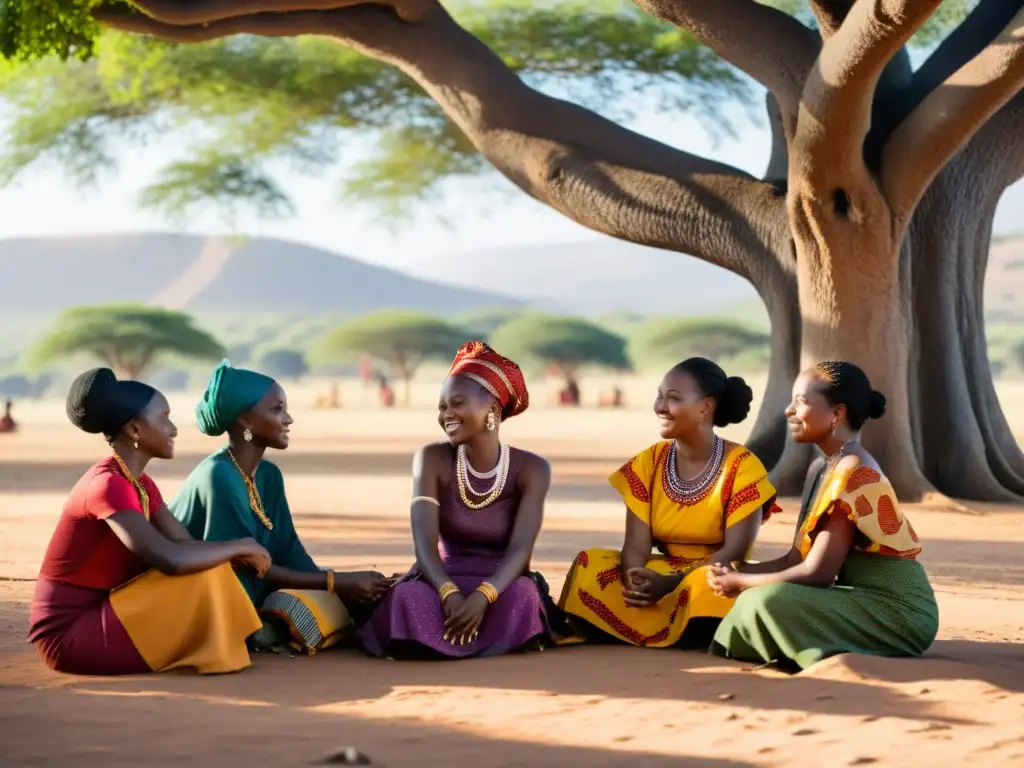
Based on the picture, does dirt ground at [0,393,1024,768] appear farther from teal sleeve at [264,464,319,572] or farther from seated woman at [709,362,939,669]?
teal sleeve at [264,464,319,572]

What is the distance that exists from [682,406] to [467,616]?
4.14 feet

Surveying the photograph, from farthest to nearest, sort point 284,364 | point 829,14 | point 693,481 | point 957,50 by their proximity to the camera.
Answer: point 284,364 < point 957,50 < point 829,14 < point 693,481

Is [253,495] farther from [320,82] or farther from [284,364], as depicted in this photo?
[284,364]

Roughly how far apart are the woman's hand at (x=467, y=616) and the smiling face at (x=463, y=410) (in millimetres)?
666

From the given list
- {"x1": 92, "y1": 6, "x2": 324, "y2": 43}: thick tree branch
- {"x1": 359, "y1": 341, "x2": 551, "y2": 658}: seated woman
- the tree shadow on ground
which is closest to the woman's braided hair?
{"x1": 359, "y1": 341, "x2": 551, "y2": 658}: seated woman

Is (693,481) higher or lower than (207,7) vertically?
lower

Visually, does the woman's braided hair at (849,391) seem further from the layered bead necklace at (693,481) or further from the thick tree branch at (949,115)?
the thick tree branch at (949,115)

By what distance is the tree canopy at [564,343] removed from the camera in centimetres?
7294

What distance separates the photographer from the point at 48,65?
26438 mm

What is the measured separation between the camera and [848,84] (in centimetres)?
1129

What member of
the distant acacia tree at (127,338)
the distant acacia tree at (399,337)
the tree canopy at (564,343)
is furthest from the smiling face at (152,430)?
the distant acacia tree at (399,337)

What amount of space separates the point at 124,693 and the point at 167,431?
1012 mm

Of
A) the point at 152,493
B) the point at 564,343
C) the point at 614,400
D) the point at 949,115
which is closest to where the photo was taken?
the point at 152,493

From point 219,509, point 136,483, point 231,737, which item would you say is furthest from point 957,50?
point 231,737
